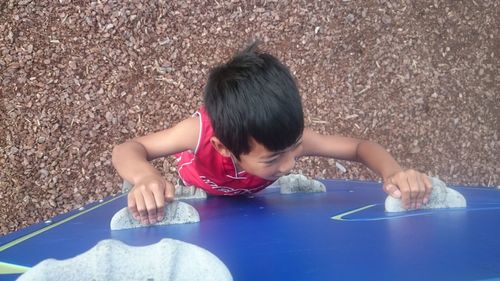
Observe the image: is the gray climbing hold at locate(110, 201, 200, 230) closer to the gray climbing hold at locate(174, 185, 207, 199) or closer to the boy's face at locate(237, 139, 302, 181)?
the boy's face at locate(237, 139, 302, 181)

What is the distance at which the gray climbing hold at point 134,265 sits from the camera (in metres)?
0.59

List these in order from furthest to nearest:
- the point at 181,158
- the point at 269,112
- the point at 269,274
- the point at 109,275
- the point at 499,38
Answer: the point at 499,38
the point at 181,158
the point at 269,112
the point at 269,274
the point at 109,275

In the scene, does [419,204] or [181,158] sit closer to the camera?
[419,204]

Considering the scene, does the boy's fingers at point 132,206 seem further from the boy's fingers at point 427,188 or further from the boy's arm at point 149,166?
the boy's fingers at point 427,188

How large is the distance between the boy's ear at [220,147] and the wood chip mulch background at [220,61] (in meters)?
0.78

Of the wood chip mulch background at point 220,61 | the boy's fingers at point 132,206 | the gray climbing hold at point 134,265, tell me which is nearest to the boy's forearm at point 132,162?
the boy's fingers at point 132,206

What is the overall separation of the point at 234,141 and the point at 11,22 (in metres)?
1.42

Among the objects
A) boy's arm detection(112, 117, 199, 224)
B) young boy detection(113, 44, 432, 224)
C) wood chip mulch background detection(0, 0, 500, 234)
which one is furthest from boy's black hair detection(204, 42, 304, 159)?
wood chip mulch background detection(0, 0, 500, 234)

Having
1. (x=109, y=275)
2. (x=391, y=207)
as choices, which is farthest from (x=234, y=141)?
(x=109, y=275)

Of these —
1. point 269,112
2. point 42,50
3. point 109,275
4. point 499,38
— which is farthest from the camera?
point 499,38

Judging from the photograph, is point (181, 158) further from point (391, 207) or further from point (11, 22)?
point (11, 22)

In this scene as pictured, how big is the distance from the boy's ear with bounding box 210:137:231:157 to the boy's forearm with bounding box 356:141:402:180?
1.13 ft

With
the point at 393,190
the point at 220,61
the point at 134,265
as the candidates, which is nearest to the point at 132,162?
the point at 393,190

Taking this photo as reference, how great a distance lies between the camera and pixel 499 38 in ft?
8.20
